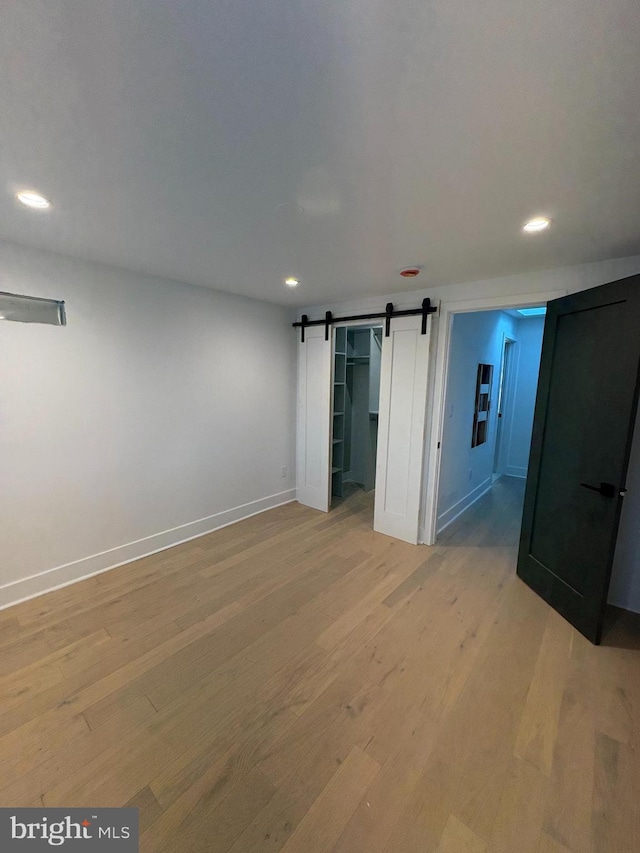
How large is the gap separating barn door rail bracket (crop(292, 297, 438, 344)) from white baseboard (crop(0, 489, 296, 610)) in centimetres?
217

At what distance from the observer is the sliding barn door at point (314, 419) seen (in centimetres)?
393

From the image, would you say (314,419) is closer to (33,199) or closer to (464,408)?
(464,408)

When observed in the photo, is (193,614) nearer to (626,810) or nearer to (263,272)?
(626,810)

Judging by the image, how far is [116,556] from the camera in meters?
2.82

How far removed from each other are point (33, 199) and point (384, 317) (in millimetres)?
2649

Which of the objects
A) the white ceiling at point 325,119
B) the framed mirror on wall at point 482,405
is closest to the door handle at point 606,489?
the white ceiling at point 325,119

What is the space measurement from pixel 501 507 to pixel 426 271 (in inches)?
128

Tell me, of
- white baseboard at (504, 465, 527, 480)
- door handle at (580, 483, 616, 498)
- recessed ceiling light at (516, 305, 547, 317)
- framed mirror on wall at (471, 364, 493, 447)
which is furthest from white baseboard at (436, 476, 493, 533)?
recessed ceiling light at (516, 305, 547, 317)

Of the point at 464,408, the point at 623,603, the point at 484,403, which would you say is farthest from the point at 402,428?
the point at 623,603

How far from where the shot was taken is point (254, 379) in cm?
377

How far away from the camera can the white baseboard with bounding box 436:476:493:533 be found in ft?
12.0

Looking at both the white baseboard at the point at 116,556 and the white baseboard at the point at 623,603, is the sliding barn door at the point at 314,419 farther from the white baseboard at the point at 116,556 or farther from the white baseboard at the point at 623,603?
the white baseboard at the point at 623,603

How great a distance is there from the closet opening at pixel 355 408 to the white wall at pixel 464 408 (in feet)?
3.94

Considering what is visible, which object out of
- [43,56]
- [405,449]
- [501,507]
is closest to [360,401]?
[405,449]
